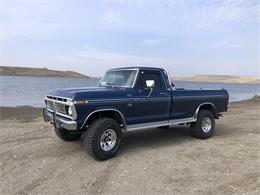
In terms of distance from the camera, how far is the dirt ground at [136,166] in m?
4.13

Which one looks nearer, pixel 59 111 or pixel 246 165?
pixel 246 165

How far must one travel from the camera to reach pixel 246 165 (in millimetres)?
5266

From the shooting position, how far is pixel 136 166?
16.7ft

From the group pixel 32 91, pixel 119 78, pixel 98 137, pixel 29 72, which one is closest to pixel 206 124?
pixel 119 78

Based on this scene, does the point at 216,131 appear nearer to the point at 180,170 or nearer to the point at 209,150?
the point at 209,150

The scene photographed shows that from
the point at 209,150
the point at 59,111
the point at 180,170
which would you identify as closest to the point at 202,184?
the point at 180,170

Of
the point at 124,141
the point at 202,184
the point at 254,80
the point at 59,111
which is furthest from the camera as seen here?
the point at 254,80

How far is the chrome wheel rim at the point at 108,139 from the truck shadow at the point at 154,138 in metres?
0.64

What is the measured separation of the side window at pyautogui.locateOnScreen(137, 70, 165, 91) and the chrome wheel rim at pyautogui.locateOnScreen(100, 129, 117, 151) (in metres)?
1.39

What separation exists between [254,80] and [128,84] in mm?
147704

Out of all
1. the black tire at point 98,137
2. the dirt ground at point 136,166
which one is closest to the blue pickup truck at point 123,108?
the black tire at point 98,137

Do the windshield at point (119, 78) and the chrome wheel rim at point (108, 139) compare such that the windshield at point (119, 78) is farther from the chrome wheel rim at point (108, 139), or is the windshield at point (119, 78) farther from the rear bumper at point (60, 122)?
the rear bumper at point (60, 122)

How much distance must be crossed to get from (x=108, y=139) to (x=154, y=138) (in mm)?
2328

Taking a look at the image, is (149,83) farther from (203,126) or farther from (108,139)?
(203,126)
